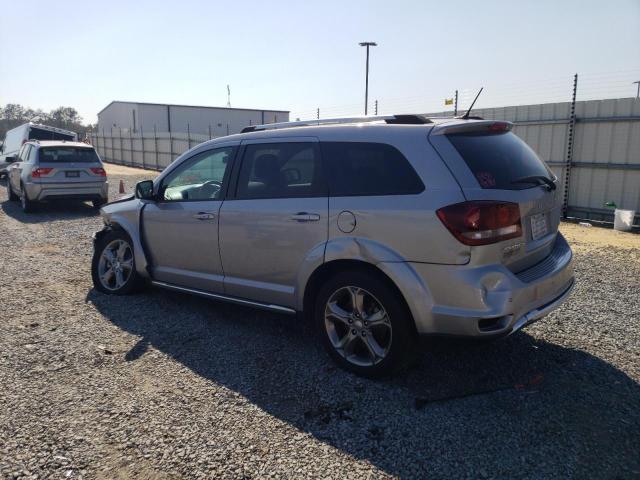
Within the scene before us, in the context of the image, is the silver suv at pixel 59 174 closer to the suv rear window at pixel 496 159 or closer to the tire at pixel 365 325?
the tire at pixel 365 325

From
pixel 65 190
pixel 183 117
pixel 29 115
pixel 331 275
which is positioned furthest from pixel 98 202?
pixel 29 115

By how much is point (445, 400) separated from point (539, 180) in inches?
66.6

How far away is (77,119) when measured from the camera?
8950 cm

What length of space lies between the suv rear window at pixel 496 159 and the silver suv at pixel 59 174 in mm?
11130

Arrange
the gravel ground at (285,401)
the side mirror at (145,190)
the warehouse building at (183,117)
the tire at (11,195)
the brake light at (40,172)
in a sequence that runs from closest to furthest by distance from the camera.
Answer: the gravel ground at (285,401) → the side mirror at (145,190) → the brake light at (40,172) → the tire at (11,195) → the warehouse building at (183,117)

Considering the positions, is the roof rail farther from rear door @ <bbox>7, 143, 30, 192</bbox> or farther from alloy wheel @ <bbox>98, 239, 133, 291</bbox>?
rear door @ <bbox>7, 143, 30, 192</bbox>

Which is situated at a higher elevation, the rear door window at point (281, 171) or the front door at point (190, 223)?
the rear door window at point (281, 171)

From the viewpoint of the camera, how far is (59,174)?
12.2 metres

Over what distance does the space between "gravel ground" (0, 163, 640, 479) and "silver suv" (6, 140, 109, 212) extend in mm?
7633

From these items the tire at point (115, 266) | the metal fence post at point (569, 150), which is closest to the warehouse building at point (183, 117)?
the metal fence post at point (569, 150)

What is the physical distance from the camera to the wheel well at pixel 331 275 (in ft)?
11.5

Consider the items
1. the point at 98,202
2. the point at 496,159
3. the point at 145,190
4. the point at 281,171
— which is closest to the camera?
the point at 496,159

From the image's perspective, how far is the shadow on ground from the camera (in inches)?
110

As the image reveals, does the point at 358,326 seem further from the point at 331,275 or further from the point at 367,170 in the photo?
the point at 367,170
